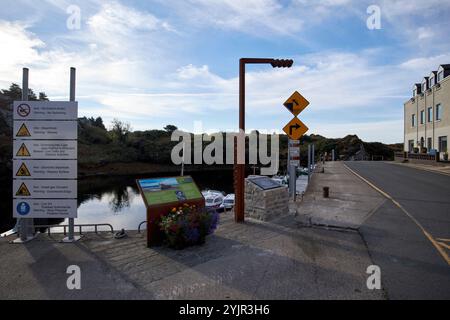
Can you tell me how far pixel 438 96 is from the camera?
3322cm

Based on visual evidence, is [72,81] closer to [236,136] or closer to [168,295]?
[236,136]

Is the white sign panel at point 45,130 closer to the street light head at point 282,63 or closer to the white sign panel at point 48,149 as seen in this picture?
the white sign panel at point 48,149

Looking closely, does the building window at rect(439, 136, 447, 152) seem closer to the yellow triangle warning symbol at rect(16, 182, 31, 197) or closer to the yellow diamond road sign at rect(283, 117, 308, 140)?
the yellow diamond road sign at rect(283, 117, 308, 140)

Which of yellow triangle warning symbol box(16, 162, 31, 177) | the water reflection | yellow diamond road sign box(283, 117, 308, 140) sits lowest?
the water reflection

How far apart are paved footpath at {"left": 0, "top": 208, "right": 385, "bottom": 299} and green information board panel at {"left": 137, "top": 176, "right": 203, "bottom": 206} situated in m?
1.13

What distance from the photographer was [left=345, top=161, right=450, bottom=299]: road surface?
4.17 m

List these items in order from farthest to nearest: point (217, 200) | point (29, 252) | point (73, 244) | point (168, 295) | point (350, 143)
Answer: point (350, 143) → point (217, 200) → point (73, 244) → point (29, 252) → point (168, 295)

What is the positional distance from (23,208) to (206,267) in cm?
529

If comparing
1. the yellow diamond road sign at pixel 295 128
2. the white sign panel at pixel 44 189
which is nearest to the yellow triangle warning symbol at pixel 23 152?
the white sign panel at pixel 44 189

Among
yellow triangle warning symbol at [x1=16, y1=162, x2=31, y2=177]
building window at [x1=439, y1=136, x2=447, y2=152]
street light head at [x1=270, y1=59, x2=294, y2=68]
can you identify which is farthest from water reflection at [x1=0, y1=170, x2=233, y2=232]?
building window at [x1=439, y1=136, x2=447, y2=152]

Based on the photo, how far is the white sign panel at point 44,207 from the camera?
7.02 meters

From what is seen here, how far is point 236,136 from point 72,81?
15.0 feet

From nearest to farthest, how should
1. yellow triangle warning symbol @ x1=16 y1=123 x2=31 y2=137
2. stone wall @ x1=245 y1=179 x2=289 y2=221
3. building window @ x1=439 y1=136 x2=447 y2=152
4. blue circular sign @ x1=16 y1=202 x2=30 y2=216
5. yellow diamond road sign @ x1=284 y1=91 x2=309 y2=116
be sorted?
1. yellow triangle warning symbol @ x1=16 y1=123 x2=31 y2=137
2. blue circular sign @ x1=16 y1=202 x2=30 y2=216
3. stone wall @ x1=245 y1=179 x2=289 y2=221
4. yellow diamond road sign @ x1=284 y1=91 x2=309 y2=116
5. building window @ x1=439 y1=136 x2=447 y2=152
